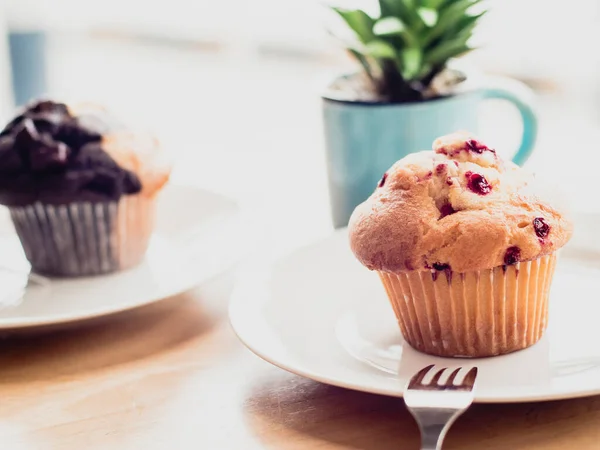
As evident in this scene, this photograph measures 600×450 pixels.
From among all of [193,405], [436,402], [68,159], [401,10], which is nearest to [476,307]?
[436,402]

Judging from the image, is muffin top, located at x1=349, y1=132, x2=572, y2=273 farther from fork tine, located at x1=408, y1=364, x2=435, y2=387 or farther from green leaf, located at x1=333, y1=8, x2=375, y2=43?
green leaf, located at x1=333, y1=8, x2=375, y2=43

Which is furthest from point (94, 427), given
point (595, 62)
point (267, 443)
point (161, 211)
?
point (595, 62)

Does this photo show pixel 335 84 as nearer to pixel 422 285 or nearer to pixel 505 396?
pixel 422 285

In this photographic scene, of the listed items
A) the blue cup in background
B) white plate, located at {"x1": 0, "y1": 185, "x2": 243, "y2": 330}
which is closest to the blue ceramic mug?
white plate, located at {"x1": 0, "y1": 185, "x2": 243, "y2": 330}

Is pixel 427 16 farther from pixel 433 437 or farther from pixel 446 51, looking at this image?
pixel 433 437

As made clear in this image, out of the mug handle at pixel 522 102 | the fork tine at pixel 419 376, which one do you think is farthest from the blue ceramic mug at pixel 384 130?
the fork tine at pixel 419 376
